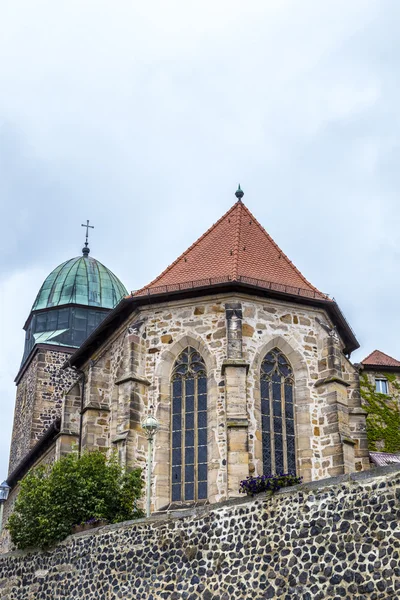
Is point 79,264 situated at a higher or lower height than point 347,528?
higher

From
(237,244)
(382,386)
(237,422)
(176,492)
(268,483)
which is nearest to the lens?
(268,483)

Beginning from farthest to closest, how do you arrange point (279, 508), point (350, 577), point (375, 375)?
1. point (375, 375)
2. point (279, 508)
3. point (350, 577)

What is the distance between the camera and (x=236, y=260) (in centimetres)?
2328

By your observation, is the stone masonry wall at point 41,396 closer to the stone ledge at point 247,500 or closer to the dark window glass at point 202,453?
the dark window glass at point 202,453

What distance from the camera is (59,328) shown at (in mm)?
41562

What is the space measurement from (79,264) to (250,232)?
1991 centimetres

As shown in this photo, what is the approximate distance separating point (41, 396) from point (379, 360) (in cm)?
1646

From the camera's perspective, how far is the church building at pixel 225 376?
20.9 metres

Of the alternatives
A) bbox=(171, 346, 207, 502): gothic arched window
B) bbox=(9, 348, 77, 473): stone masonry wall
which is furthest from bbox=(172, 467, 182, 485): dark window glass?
bbox=(9, 348, 77, 473): stone masonry wall

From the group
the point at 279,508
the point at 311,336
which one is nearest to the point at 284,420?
the point at 311,336

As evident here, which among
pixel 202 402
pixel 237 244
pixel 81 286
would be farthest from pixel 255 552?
pixel 81 286

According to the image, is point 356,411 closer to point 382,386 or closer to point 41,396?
point 382,386

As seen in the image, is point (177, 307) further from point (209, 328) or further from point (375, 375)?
point (375, 375)

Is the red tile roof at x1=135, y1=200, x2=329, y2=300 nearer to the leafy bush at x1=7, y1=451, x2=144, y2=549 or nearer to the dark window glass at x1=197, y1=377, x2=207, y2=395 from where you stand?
the dark window glass at x1=197, y1=377, x2=207, y2=395
